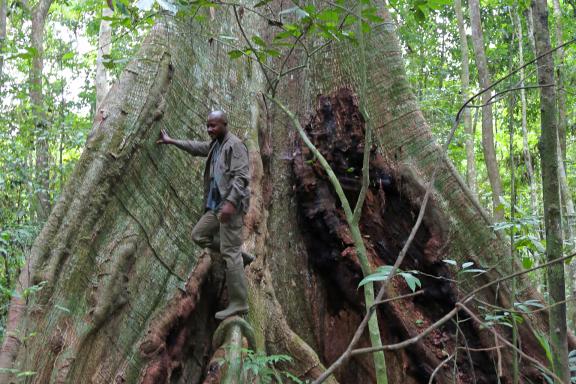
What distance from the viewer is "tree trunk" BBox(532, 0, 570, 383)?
2.19 m

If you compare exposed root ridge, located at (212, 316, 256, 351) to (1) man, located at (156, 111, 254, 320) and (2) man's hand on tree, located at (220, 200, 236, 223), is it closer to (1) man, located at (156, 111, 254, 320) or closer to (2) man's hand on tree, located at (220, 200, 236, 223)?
(1) man, located at (156, 111, 254, 320)

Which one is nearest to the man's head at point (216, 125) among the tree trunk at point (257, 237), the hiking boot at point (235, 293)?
the tree trunk at point (257, 237)

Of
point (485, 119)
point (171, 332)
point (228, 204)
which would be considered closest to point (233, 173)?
point (228, 204)

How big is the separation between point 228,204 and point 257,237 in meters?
0.89

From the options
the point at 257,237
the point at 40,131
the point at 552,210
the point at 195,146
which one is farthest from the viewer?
the point at 40,131

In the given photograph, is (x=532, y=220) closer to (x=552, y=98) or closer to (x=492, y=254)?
(x=492, y=254)

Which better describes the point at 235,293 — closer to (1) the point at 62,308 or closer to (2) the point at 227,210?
(2) the point at 227,210

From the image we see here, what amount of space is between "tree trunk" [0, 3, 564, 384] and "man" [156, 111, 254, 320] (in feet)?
1.13

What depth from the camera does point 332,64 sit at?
5.96 meters

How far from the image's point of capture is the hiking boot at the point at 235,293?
407 cm

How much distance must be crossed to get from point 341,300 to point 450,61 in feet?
30.3

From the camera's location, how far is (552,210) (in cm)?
234

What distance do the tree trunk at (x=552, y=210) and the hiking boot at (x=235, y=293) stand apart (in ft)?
7.30

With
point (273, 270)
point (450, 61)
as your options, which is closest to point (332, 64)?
point (273, 270)
